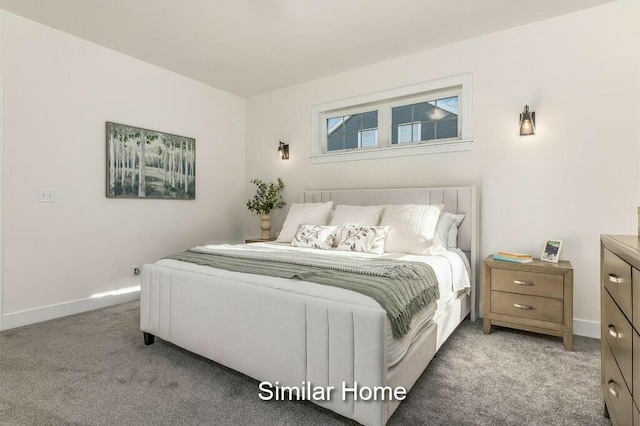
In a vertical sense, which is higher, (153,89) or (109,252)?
(153,89)

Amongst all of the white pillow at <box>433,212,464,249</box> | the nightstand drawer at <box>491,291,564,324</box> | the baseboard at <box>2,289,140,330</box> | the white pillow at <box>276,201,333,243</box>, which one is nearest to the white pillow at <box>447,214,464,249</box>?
the white pillow at <box>433,212,464,249</box>

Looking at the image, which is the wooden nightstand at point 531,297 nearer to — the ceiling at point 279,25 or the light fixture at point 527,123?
the light fixture at point 527,123

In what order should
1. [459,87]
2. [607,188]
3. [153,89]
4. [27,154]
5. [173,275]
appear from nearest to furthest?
[173,275], [607,188], [27,154], [459,87], [153,89]

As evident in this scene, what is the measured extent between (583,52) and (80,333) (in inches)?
180

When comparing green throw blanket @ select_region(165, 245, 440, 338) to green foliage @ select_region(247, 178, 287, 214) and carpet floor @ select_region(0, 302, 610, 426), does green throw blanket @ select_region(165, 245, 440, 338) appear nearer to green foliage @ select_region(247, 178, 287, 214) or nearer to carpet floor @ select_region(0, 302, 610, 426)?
carpet floor @ select_region(0, 302, 610, 426)

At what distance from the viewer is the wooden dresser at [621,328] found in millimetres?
1063

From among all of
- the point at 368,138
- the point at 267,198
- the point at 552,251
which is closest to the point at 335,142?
the point at 368,138

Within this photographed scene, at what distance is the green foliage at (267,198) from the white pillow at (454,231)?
2228 millimetres

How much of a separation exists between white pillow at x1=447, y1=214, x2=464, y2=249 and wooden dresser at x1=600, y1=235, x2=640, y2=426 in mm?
1416

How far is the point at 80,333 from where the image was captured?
8.75 ft

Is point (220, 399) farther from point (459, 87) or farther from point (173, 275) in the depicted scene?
point (459, 87)

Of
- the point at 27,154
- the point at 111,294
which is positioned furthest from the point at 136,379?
the point at 27,154

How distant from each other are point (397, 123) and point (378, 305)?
2.72m

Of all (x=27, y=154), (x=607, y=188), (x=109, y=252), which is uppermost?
(x=27, y=154)
